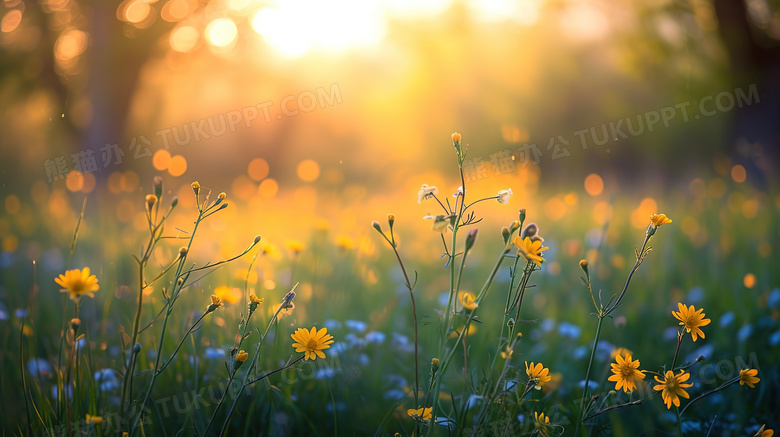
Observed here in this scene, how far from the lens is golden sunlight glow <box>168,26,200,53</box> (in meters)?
6.39

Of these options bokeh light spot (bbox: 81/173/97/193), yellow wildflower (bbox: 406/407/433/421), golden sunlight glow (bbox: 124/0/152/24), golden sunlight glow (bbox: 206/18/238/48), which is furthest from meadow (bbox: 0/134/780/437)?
golden sunlight glow (bbox: 206/18/238/48)

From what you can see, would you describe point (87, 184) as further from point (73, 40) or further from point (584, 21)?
point (584, 21)

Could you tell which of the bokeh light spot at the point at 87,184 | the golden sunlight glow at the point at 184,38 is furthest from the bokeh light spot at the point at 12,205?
the golden sunlight glow at the point at 184,38

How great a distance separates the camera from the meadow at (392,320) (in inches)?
36.3

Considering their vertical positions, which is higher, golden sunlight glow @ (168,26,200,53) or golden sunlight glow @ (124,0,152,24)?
golden sunlight glow @ (168,26,200,53)

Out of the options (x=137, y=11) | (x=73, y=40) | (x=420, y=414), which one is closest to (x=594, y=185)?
(x=420, y=414)

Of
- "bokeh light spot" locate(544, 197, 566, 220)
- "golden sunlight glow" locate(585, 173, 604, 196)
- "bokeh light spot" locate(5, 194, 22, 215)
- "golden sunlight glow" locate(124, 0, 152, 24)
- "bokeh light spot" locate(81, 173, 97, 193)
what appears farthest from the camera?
"golden sunlight glow" locate(124, 0, 152, 24)

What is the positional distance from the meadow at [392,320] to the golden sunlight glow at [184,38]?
3.29 metres

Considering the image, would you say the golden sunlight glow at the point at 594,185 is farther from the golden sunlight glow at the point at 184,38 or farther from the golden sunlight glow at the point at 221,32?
the golden sunlight glow at the point at 184,38

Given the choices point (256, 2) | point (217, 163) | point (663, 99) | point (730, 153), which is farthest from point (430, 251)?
point (217, 163)

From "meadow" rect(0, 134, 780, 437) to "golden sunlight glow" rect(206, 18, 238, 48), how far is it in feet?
10.5

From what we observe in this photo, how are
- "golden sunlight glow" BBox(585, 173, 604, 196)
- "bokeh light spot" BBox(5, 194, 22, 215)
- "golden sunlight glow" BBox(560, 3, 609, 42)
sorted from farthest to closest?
"golden sunlight glow" BBox(560, 3, 609, 42) → "golden sunlight glow" BBox(585, 173, 604, 196) → "bokeh light spot" BBox(5, 194, 22, 215)

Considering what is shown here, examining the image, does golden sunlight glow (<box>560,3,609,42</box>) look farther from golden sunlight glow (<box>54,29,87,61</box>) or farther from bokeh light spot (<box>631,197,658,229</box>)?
golden sunlight glow (<box>54,29,87,61</box>)

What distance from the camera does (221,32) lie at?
6.53 meters
